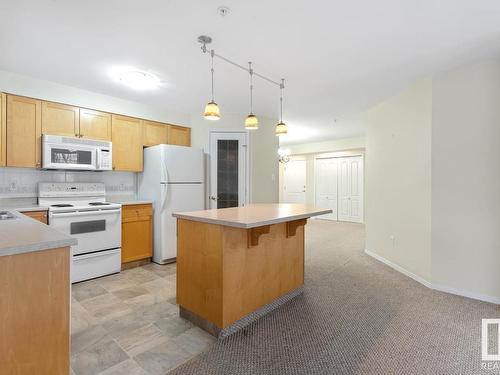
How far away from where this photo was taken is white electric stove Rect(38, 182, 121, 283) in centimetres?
316

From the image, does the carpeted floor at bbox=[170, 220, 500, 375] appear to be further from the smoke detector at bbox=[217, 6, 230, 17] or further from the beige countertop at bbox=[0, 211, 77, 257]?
the smoke detector at bbox=[217, 6, 230, 17]

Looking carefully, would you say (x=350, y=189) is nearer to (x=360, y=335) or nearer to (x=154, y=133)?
(x=154, y=133)

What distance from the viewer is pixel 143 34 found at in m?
2.29

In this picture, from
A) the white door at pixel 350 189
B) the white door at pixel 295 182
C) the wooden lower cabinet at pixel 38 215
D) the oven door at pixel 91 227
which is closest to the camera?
the wooden lower cabinet at pixel 38 215

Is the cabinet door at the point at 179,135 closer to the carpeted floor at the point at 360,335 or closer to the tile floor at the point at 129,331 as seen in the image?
the tile floor at the point at 129,331

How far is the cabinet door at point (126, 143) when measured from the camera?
12.8ft

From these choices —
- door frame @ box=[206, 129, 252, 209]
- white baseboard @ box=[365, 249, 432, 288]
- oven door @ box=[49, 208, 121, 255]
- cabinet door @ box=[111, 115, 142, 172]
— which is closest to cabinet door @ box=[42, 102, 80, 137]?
cabinet door @ box=[111, 115, 142, 172]

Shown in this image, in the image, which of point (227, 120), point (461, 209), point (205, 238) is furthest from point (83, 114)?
point (461, 209)

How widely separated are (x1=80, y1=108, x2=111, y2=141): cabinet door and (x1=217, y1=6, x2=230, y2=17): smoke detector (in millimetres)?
2611

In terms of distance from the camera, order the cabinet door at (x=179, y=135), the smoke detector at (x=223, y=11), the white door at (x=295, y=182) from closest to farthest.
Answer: the smoke detector at (x=223, y=11), the cabinet door at (x=179, y=135), the white door at (x=295, y=182)

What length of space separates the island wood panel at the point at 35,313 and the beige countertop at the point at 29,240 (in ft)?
0.12

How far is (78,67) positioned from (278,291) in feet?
10.6

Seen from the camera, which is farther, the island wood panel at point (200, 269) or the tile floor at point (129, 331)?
the island wood panel at point (200, 269)

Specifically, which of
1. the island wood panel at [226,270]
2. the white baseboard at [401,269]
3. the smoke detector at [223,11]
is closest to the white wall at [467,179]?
the white baseboard at [401,269]
